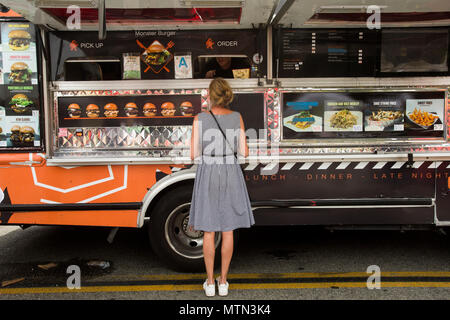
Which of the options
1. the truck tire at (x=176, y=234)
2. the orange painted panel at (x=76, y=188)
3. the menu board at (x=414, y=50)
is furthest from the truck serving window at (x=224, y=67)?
the menu board at (x=414, y=50)

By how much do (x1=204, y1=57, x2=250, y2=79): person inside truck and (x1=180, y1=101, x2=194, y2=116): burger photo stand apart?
335 mm

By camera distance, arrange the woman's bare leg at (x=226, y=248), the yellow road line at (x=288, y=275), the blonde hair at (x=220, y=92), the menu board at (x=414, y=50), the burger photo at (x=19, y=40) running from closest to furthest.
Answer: the blonde hair at (x=220, y=92) < the woman's bare leg at (x=226, y=248) < the burger photo at (x=19, y=40) < the yellow road line at (x=288, y=275) < the menu board at (x=414, y=50)

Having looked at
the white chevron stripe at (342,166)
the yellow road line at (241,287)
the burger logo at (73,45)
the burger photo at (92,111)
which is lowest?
the yellow road line at (241,287)

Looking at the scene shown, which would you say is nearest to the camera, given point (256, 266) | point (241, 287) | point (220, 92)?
point (220, 92)

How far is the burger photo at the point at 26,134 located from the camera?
4027mm

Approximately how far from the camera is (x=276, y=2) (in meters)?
3.57

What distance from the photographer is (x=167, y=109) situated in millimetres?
4168

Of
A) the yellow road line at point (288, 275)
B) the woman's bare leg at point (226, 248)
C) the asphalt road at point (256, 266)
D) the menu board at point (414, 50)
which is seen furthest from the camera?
the menu board at point (414, 50)

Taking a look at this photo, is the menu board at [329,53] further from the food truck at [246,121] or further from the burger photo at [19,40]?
the burger photo at [19,40]

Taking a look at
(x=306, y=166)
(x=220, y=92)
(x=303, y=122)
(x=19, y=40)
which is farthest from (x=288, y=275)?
(x=19, y=40)

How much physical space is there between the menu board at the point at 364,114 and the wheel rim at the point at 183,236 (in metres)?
1.29

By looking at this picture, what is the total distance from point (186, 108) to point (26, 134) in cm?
157

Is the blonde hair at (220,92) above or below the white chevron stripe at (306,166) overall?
above

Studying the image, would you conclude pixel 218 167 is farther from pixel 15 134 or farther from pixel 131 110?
pixel 15 134
